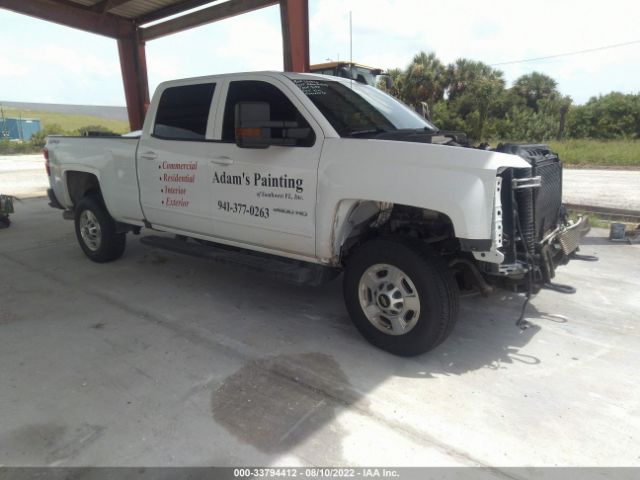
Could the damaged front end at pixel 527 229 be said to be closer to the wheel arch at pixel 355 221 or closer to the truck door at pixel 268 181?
the wheel arch at pixel 355 221

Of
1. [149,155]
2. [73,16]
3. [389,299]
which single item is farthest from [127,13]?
[389,299]

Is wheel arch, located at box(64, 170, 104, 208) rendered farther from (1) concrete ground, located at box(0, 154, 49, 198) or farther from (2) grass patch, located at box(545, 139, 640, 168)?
(2) grass patch, located at box(545, 139, 640, 168)

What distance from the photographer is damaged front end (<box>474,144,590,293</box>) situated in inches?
129

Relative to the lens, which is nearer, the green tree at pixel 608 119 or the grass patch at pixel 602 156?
the grass patch at pixel 602 156

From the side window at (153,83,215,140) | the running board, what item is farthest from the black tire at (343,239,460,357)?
the side window at (153,83,215,140)

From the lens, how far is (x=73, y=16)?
429 inches

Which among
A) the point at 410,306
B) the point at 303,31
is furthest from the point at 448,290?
the point at 303,31

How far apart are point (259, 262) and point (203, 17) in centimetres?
862

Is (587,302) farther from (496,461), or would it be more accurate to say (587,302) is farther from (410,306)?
(496,461)

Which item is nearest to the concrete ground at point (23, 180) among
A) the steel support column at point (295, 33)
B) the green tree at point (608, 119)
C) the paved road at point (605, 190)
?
the steel support column at point (295, 33)

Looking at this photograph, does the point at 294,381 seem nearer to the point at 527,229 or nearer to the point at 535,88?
the point at 527,229

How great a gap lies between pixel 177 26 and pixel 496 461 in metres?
11.7

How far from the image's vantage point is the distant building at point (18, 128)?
34.9 meters

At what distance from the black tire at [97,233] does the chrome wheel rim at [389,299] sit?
12.1ft
